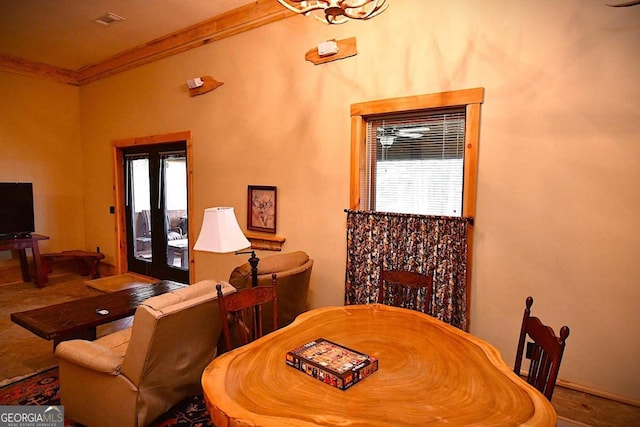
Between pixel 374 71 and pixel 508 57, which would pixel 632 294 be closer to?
pixel 508 57

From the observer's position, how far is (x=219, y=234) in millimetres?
2551

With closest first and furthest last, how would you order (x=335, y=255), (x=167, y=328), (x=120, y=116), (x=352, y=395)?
1. (x=352, y=395)
2. (x=167, y=328)
3. (x=335, y=255)
4. (x=120, y=116)

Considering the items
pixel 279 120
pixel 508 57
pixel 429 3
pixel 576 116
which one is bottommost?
pixel 576 116

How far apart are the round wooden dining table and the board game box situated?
0.03 m

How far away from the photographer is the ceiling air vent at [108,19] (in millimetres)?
4078

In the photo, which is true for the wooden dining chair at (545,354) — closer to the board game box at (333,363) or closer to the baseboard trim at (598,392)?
the board game box at (333,363)

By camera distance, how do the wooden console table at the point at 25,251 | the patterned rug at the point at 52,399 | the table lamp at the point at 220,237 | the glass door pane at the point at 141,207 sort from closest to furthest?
the patterned rug at the point at 52,399 → the table lamp at the point at 220,237 → the wooden console table at the point at 25,251 → the glass door pane at the point at 141,207

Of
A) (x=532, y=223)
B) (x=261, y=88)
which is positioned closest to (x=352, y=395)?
(x=532, y=223)

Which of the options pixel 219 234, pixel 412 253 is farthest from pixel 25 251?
pixel 412 253

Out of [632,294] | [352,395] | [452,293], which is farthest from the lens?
[452,293]

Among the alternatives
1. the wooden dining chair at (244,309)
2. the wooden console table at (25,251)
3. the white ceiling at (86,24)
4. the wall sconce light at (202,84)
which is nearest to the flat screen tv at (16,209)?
the wooden console table at (25,251)

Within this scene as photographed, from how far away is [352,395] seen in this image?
1.37 metres

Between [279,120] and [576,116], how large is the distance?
2634 millimetres

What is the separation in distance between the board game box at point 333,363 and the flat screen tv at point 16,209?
18.3 ft
